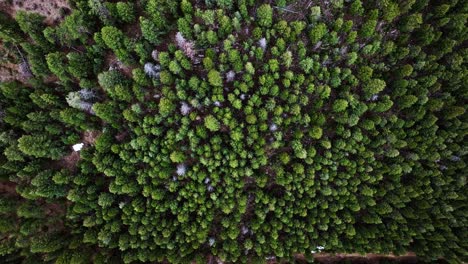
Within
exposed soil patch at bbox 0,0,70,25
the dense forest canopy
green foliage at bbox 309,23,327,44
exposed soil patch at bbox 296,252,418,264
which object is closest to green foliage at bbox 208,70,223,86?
the dense forest canopy

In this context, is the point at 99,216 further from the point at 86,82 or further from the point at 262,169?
the point at 262,169

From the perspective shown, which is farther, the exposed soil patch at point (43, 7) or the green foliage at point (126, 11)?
the exposed soil patch at point (43, 7)

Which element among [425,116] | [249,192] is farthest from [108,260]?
[425,116]

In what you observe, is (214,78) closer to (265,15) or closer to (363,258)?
(265,15)

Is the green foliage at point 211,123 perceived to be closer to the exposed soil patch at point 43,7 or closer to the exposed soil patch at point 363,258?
the exposed soil patch at point 43,7

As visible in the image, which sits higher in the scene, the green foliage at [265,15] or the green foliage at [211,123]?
the green foliage at [265,15]

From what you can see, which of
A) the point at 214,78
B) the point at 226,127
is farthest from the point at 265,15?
the point at 226,127

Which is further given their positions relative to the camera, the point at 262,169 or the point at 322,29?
the point at 262,169

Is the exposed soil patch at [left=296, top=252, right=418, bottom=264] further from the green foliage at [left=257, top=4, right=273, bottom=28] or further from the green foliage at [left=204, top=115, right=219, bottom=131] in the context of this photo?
the green foliage at [left=257, top=4, right=273, bottom=28]

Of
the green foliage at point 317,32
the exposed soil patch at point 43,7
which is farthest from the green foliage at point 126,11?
the green foliage at point 317,32
